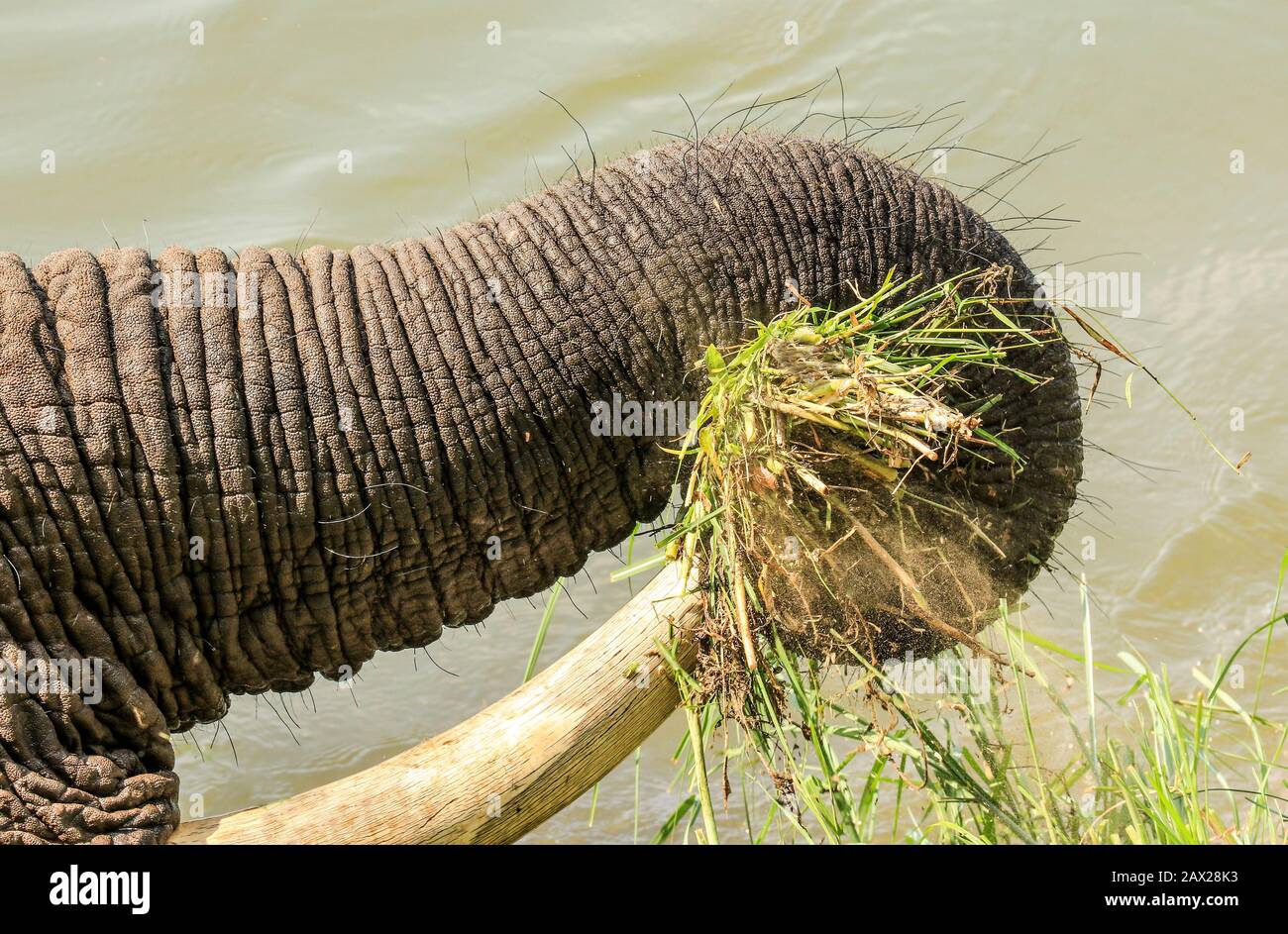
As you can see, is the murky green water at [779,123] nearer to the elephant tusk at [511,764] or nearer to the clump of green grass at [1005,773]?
the clump of green grass at [1005,773]

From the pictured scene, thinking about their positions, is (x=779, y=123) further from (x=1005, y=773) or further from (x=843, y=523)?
(x=843, y=523)

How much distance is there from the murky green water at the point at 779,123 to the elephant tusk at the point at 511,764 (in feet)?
10.7

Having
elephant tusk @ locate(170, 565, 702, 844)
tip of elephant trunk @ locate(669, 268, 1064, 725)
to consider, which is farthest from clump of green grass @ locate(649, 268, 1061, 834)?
elephant tusk @ locate(170, 565, 702, 844)

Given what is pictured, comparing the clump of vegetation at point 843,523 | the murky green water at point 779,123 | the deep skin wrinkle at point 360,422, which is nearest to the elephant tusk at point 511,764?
the clump of vegetation at point 843,523

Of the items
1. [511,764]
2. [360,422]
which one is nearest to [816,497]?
[511,764]

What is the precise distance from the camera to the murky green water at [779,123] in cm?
736

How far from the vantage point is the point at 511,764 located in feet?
11.5

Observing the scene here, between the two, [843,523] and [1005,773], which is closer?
[843,523]

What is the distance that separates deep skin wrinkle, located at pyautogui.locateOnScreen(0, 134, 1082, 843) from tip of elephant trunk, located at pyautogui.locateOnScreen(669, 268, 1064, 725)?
0.18 m

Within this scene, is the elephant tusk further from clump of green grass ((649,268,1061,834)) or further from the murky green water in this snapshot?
the murky green water

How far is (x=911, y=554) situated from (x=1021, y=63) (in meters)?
5.90

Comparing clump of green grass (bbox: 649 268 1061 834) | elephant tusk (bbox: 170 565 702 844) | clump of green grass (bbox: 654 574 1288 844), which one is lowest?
clump of green grass (bbox: 654 574 1288 844)

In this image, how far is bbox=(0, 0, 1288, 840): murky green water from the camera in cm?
736

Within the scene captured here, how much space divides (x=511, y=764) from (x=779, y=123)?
6243 millimetres
